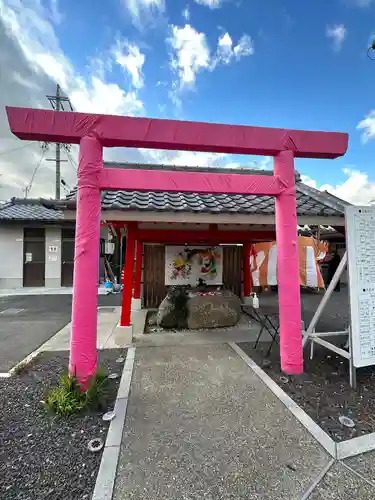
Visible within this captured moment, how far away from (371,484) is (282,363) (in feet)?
5.96

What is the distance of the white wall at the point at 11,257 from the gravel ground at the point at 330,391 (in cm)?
1278

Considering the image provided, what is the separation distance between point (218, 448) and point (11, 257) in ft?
45.9

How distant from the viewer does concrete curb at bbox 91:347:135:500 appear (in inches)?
72.7

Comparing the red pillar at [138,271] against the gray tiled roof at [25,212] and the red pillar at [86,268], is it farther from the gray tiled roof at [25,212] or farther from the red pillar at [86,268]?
the gray tiled roof at [25,212]

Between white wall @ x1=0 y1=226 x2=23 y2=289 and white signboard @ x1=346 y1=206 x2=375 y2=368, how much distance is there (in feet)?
46.5

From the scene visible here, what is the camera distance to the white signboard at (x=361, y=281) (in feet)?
11.0

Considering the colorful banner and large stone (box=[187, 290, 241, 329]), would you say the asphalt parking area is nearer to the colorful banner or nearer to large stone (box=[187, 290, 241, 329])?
large stone (box=[187, 290, 241, 329])

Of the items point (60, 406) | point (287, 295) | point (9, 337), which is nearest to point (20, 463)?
point (60, 406)

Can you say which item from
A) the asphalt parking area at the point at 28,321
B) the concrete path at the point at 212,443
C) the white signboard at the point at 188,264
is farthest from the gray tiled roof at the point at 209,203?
the white signboard at the point at 188,264

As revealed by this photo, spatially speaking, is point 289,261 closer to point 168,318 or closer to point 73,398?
point 73,398

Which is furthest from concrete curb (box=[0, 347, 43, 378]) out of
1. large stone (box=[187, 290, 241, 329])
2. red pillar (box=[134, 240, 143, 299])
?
red pillar (box=[134, 240, 143, 299])

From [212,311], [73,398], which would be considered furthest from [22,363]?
[212,311]

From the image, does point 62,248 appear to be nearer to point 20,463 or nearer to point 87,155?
point 87,155

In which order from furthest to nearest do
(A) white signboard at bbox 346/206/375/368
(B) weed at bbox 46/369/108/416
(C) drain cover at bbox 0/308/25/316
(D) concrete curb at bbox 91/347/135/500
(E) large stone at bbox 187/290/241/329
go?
1. (C) drain cover at bbox 0/308/25/316
2. (E) large stone at bbox 187/290/241/329
3. (A) white signboard at bbox 346/206/375/368
4. (B) weed at bbox 46/369/108/416
5. (D) concrete curb at bbox 91/347/135/500
